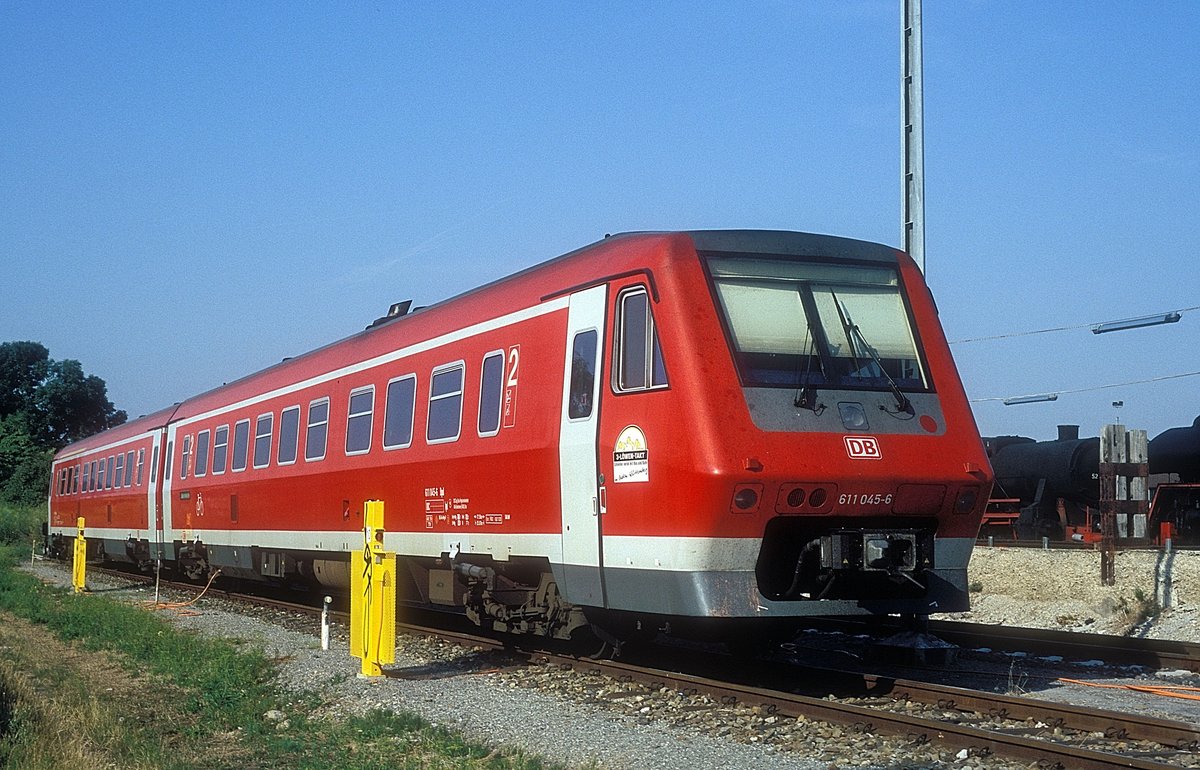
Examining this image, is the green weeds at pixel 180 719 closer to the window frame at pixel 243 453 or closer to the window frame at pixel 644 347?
the window frame at pixel 644 347

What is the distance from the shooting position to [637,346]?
9.22m

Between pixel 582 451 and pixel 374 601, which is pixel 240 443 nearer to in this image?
pixel 374 601

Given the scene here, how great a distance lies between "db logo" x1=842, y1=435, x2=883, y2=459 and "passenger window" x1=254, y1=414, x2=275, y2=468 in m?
11.1

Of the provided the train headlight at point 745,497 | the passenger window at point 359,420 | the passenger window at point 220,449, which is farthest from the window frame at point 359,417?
the train headlight at point 745,497

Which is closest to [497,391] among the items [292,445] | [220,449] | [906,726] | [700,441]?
[700,441]

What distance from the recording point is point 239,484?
62.2ft

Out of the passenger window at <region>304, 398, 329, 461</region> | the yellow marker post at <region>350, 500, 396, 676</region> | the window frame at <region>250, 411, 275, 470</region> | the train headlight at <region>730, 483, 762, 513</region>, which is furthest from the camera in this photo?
the window frame at <region>250, 411, 275, 470</region>

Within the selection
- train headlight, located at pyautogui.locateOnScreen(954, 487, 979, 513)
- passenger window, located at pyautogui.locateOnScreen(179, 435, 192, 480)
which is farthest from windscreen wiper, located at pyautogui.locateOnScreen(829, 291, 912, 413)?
passenger window, located at pyautogui.locateOnScreen(179, 435, 192, 480)

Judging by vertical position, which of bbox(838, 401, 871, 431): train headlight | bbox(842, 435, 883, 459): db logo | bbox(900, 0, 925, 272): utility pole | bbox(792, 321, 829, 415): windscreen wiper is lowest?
bbox(842, 435, 883, 459): db logo

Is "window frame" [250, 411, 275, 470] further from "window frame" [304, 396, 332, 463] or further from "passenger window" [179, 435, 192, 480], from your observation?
"passenger window" [179, 435, 192, 480]

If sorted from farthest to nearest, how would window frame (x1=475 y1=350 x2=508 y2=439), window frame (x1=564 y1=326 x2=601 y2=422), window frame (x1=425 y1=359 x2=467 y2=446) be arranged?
window frame (x1=425 y1=359 x2=467 y2=446)
window frame (x1=475 y1=350 x2=508 y2=439)
window frame (x1=564 y1=326 x2=601 y2=422)

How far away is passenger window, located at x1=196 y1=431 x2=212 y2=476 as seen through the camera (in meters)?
21.1

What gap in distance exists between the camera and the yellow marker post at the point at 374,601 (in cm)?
1064

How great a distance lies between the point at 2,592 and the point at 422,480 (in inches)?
491
